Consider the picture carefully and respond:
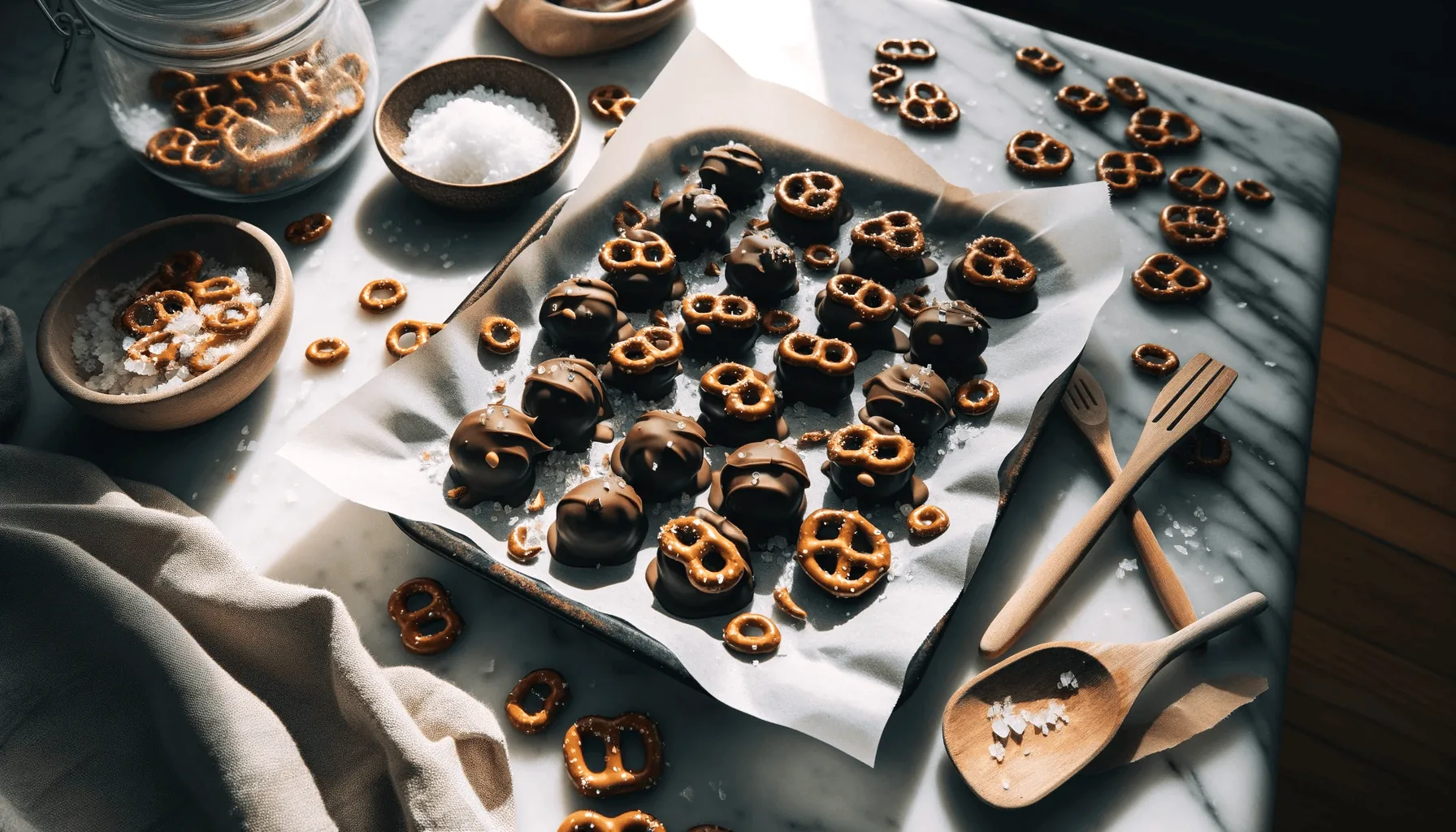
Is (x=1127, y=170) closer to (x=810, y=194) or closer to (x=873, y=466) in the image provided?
(x=810, y=194)

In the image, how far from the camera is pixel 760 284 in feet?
6.79

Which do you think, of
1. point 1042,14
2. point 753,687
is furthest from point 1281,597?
point 1042,14

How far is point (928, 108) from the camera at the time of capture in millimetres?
2518

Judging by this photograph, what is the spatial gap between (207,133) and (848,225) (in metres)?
1.44

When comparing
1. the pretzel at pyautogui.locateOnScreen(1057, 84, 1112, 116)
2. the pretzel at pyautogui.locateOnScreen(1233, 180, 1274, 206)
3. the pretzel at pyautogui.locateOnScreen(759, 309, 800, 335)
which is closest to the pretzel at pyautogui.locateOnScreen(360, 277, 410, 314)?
the pretzel at pyautogui.locateOnScreen(759, 309, 800, 335)

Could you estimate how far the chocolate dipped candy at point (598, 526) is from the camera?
164 centimetres

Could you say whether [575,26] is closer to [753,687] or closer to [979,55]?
[979,55]

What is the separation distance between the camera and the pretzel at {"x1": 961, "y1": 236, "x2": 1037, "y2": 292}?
2.04m

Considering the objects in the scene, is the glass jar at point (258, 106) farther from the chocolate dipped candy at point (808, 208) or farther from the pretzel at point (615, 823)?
the pretzel at point (615, 823)

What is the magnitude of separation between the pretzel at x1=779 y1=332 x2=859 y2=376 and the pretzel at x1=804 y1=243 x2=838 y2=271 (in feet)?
0.97

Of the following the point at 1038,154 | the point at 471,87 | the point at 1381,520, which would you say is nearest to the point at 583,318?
the point at 471,87

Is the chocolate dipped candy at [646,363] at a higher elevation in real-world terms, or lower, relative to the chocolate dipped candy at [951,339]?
lower

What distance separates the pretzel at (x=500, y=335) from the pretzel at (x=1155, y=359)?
4.24ft

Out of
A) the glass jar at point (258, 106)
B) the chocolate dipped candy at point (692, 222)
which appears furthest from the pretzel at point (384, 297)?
the chocolate dipped candy at point (692, 222)
